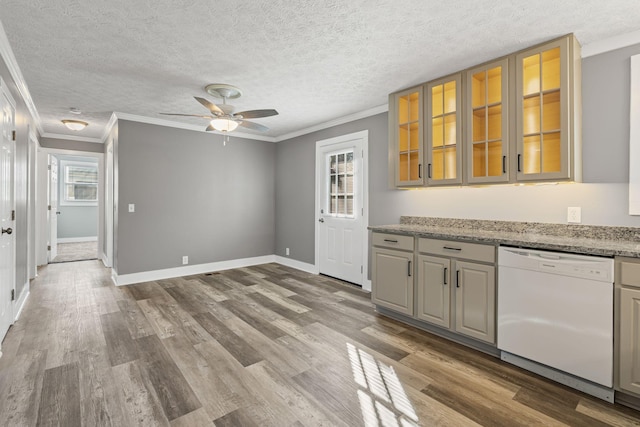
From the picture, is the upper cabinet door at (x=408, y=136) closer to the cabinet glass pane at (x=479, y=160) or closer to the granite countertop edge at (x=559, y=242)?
the cabinet glass pane at (x=479, y=160)

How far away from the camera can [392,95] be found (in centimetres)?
358

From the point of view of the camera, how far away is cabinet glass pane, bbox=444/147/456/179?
309 centimetres

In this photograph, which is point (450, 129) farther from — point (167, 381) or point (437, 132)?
point (167, 381)

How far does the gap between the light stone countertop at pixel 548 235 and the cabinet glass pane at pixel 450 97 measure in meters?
1.17

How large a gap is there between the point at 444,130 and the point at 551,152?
945 millimetres

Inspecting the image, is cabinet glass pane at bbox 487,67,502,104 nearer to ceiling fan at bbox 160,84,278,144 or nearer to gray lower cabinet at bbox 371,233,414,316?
gray lower cabinet at bbox 371,233,414,316

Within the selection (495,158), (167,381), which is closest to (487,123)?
(495,158)

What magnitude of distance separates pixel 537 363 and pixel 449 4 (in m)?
2.58

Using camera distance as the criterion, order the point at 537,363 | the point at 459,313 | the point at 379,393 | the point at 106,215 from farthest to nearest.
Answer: the point at 106,215 → the point at 459,313 → the point at 537,363 → the point at 379,393

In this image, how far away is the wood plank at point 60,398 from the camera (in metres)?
1.75

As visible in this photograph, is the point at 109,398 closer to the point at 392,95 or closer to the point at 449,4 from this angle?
the point at 449,4

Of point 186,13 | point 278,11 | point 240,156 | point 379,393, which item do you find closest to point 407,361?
point 379,393

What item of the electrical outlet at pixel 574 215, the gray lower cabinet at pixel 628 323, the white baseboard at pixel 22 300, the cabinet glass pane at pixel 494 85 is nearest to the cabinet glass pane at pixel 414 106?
the cabinet glass pane at pixel 494 85

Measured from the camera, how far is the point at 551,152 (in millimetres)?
2516
